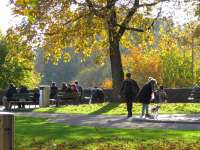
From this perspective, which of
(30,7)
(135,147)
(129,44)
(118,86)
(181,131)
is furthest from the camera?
(129,44)

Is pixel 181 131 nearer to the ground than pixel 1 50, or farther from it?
nearer to the ground

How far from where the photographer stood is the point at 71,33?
108 feet

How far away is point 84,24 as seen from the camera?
31.6m

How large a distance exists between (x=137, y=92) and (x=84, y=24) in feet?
29.8

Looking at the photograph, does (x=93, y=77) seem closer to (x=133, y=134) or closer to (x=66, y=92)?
(x=66, y=92)

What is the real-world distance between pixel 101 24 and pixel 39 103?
19.2 ft

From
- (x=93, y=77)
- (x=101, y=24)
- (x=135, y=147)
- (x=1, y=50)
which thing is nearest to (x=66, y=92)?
(x=101, y=24)

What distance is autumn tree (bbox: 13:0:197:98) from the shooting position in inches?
1251

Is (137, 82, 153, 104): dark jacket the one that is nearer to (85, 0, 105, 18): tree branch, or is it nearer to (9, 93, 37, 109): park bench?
(85, 0, 105, 18): tree branch

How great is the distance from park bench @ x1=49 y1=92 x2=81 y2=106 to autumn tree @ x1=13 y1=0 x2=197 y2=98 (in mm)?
2357

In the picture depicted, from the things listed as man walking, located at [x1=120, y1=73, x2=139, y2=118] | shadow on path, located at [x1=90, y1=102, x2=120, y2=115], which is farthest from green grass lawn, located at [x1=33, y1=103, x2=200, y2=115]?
man walking, located at [x1=120, y1=73, x2=139, y2=118]

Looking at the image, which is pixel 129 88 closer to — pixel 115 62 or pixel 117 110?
pixel 117 110

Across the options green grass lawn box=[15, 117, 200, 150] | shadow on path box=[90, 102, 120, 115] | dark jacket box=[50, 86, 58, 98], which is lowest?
shadow on path box=[90, 102, 120, 115]

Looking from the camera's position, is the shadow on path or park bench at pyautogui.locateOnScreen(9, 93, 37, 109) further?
park bench at pyautogui.locateOnScreen(9, 93, 37, 109)
